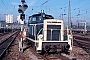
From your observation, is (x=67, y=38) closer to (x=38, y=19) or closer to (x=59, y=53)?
(x=59, y=53)

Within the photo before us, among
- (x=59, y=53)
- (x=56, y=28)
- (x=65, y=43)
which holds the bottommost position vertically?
(x=59, y=53)

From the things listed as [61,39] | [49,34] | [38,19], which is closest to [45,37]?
[49,34]

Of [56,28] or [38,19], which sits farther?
[38,19]

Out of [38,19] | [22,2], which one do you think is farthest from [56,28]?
[22,2]

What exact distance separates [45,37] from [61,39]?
1287 millimetres

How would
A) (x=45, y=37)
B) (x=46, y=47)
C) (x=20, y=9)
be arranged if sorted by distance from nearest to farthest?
(x=46, y=47) < (x=45, y=37) < (x=20, y=9)

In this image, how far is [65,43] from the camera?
13.5m

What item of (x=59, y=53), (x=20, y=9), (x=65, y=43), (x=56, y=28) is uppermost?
(x=20, y=9)

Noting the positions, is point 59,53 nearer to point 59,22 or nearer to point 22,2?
point 59,22

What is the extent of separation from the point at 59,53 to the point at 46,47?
1.77m

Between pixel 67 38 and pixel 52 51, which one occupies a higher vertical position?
pixel 67 38

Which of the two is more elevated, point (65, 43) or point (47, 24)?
point (47, 24)

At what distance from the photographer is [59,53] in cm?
1402

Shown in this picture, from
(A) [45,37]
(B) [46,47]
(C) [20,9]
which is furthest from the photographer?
(C) [20,9]
